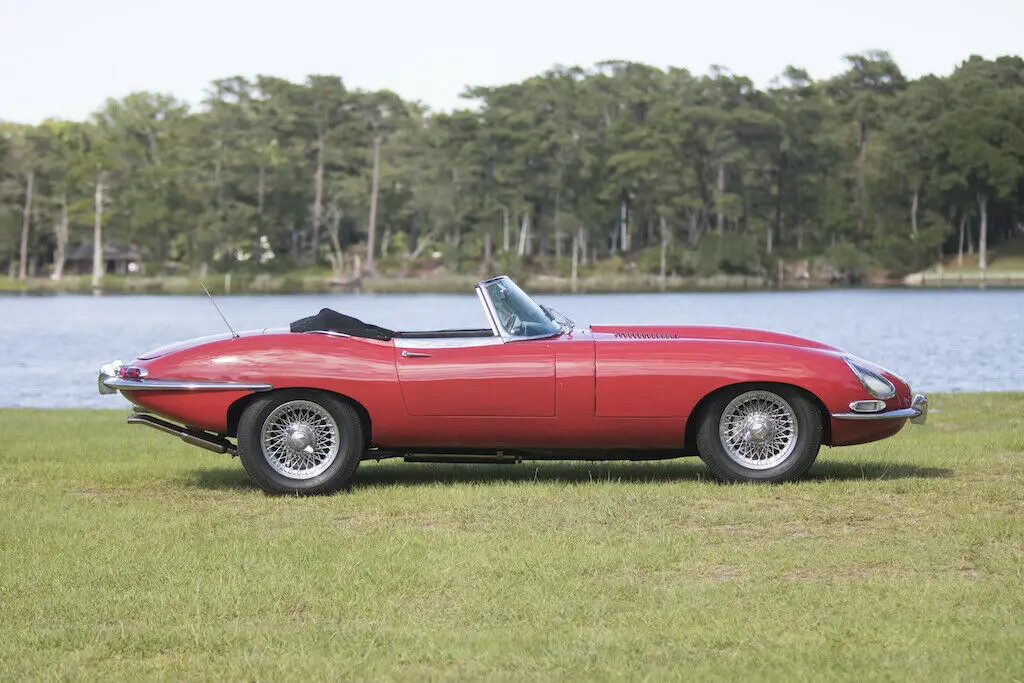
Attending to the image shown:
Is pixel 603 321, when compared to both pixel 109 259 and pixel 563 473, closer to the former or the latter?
pixel 563 473

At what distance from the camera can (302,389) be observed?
940 centimetres

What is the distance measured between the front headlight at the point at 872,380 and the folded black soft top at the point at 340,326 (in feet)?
10.0

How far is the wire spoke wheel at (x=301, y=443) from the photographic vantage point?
30.8ft

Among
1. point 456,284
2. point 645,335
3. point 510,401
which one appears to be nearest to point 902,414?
point 645,335

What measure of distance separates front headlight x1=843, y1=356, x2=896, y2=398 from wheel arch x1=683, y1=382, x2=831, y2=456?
32cm

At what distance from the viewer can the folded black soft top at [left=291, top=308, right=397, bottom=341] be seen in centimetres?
980

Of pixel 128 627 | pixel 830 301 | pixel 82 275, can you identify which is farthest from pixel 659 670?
pixel 82 275

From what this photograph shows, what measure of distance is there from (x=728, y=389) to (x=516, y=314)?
4.89 feet

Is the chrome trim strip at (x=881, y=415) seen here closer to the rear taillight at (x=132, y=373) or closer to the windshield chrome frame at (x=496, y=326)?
the windshield chrome frame at (x=496, y=326)

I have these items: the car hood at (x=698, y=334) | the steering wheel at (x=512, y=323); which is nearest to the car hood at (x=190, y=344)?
the steering wheel at (x=512, y=323)

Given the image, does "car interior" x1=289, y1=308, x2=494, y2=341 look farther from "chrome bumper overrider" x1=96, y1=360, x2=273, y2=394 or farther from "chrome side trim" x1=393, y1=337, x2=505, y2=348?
"chrome bumper overrider" x1=96, y1=360, x2=273, y2=394

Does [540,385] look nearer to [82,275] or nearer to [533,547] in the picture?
[533,547]

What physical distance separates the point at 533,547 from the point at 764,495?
7.00ft

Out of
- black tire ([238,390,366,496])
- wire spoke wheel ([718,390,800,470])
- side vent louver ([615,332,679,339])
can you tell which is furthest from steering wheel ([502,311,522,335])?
wire spoke wheel ([718,390,800,470])
